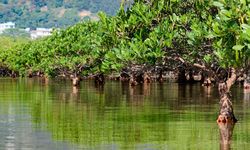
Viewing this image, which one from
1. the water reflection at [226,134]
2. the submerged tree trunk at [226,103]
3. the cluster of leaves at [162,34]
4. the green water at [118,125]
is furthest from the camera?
the submerged tree trunk at [226,103]

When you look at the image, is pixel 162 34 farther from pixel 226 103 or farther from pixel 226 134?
pixel 226 134

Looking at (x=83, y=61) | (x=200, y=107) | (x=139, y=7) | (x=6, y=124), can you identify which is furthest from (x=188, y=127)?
(x=83, y=61)

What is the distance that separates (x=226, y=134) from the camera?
33.1 meters

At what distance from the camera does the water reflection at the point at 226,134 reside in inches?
1168

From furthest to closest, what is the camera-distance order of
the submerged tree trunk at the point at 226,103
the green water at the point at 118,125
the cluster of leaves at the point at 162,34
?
the submerged tree trunk at the point at 226,103
the cluster of leaves at the point at 162,34
the green water at the point at 118,125

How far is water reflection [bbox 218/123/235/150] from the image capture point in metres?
29.7

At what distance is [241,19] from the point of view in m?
25.8

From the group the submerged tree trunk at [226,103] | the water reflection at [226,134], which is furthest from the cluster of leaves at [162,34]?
the water reflection at [226,134]

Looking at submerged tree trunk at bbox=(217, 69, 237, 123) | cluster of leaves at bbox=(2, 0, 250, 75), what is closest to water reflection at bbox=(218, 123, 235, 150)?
submerged tree trunk at bbox=(217, 69, 237, 123)

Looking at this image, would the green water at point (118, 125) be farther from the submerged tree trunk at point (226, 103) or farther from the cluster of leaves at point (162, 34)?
the cluster of leaves at point (162, 34)

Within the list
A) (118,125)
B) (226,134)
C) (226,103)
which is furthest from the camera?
(118,125)

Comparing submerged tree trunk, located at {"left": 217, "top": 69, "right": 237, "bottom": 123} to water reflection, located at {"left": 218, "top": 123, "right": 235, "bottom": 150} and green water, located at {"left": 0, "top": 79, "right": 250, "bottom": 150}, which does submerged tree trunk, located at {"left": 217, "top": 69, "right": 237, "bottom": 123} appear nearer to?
green water, located at {"left": 0, "top": 79, "right": 250, "bottom": 150}

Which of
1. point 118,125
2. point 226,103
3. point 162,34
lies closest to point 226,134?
point 226,103

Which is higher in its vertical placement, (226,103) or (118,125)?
(226,103)
